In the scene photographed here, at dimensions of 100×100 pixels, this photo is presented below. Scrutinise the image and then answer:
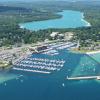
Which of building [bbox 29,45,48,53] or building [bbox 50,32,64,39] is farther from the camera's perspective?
building [bbox 50,32,64,39]

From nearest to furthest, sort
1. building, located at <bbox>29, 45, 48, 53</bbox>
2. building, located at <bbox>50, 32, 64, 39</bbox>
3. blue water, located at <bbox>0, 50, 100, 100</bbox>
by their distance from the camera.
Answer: blue water, located at <bbox>0, 50, 100, 100</bbox> < building, located at <bbox>29, 45, 48, 53</bbox> < building, located at <bbox>50, 32, 64, 39</bbox>

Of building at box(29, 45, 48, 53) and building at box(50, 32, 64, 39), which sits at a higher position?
building at box(29, 45, 48, 53)

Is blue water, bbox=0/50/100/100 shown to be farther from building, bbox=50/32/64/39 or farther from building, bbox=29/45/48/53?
building, bbox=50/32/64/39

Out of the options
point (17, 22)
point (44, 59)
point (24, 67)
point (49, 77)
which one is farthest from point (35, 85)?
point (17, 22)

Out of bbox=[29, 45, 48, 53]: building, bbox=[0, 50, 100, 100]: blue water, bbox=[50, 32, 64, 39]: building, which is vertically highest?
bbox=[0, 50, 100, 100]: blue water

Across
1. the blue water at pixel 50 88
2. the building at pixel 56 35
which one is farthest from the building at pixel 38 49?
the blue water at pixel 50 88

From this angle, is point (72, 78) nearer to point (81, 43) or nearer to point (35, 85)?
point (35, 85)

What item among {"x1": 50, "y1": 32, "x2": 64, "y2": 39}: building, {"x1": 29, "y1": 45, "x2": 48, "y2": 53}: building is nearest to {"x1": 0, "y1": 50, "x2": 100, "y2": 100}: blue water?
{"x1": 29, "y1": 45, "x2": 48, "y2": 53}: building

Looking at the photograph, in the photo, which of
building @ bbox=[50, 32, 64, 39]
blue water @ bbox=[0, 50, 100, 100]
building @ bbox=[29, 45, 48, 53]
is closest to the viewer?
blue water @ bbox=[0, 50, 100, 100]

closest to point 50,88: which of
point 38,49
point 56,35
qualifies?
point 38,49
